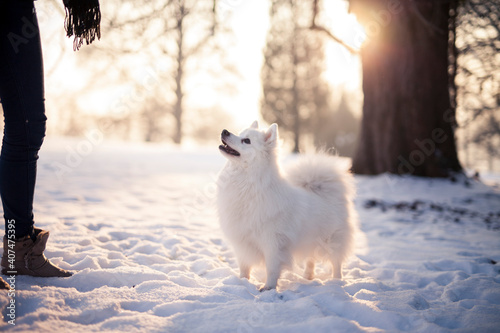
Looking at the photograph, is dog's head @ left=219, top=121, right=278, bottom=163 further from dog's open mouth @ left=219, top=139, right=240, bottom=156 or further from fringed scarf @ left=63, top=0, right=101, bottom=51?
fringed scarf @ left=63, top=0, right=101, bottom=51

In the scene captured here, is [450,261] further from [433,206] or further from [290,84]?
[290,84]

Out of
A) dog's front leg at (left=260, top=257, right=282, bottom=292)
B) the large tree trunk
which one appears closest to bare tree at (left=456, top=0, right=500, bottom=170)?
the large tree trunk

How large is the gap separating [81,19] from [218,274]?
220 cm

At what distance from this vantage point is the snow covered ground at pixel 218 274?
1.72 meters

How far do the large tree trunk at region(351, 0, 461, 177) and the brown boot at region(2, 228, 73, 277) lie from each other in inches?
275

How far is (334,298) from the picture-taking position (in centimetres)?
215

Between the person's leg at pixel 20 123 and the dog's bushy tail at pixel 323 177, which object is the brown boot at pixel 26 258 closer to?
the person's leg at pixel 20 123

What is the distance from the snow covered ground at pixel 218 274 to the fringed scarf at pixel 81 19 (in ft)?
5.39

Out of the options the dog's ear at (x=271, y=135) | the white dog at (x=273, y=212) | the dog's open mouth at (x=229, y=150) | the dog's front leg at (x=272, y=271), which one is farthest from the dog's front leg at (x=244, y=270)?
the dog's ear at (x=271, y=135)

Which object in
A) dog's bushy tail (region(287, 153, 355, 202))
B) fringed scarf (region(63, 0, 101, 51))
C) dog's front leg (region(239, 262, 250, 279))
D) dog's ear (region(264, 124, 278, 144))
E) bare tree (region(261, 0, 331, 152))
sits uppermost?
bare tree (region(261, 0, 331, 152))

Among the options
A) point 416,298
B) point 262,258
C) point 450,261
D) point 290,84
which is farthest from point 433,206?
point 290,84

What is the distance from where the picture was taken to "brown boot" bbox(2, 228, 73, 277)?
1.85 meters

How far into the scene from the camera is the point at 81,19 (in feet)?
6.84

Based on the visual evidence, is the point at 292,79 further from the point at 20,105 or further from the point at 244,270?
the point at 20,105
